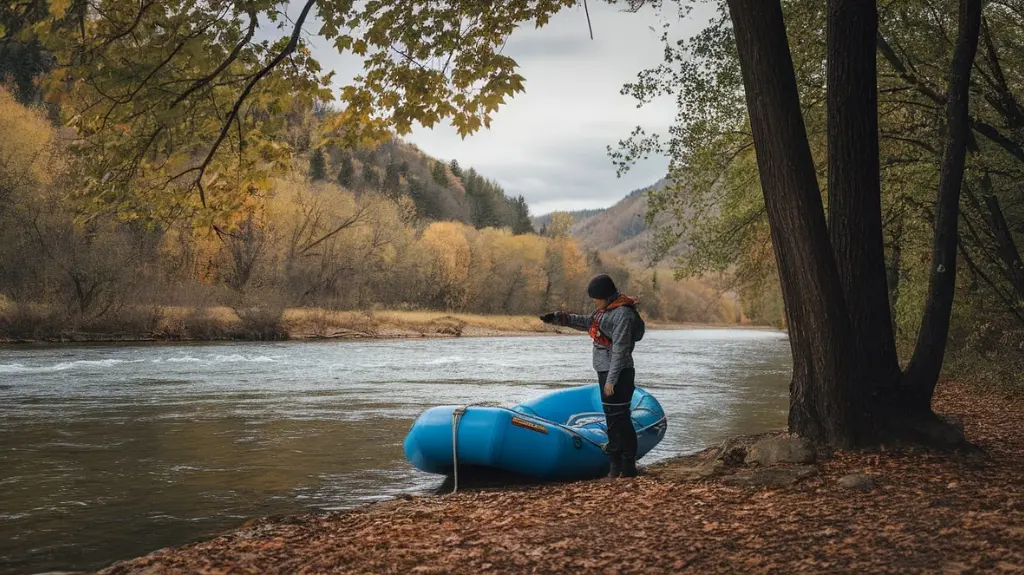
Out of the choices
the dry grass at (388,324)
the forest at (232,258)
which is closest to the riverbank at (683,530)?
the forest at (232,258)

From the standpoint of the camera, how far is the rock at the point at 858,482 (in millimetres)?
5844

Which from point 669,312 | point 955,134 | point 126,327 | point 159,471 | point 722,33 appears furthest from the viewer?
point 669,312

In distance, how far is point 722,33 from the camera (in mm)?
12531

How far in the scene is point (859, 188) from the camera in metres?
7.32

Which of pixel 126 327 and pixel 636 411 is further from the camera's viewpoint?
pixel 126 327

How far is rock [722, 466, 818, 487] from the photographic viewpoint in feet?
20.6

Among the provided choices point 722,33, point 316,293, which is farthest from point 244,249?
point 722,33

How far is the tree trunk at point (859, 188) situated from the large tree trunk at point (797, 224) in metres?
0.40

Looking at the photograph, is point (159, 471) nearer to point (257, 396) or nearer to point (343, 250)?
point (257, 396)

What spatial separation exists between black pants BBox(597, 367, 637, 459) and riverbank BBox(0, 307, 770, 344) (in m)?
30.6

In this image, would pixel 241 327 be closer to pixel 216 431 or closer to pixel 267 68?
pixel 216 431

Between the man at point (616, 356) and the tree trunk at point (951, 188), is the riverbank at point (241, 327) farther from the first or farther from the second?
the tree trunk at point (951, 188)

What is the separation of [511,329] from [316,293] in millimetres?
19198

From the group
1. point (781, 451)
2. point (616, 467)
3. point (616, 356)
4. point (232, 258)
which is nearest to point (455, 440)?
point (616, 467)
